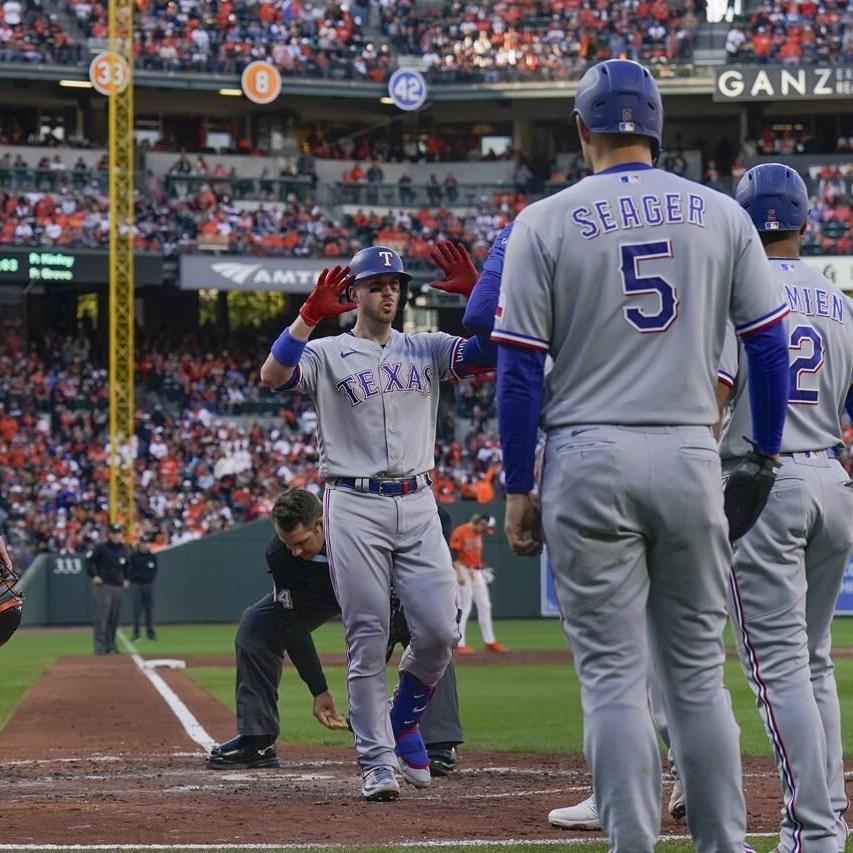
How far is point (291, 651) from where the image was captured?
29.7 ft

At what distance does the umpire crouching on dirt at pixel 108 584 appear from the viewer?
2339cm

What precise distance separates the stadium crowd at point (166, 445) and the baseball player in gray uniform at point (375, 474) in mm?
24874

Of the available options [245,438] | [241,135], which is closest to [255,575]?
[245,438]

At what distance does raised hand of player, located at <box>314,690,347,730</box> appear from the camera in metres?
8.44

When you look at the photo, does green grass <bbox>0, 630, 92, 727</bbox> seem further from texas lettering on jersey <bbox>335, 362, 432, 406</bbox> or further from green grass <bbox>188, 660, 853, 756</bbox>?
texas lettering on jersey <bbox>335, 362, 432, 406</bbox>

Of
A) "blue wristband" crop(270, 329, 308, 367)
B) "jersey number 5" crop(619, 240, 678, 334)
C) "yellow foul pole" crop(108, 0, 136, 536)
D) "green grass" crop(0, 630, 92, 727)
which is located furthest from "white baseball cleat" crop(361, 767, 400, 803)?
"yellow foul pole" crop(108, 0, 136, 536)

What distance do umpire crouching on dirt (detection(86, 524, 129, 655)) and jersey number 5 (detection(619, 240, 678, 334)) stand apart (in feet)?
63.7

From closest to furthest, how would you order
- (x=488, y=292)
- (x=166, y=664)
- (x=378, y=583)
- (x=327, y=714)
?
(x=488, y=292) < (x=378, y=583) < (x=327, y=714) < (x=166, y=664)

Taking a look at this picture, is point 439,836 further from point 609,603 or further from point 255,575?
point 255,575

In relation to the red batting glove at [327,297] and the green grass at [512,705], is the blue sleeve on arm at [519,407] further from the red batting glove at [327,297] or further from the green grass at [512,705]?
the green grass at [512,705]

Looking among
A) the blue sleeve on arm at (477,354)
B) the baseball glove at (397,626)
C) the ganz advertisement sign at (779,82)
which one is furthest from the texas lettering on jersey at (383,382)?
the ganz advertisement sign at (779,82)

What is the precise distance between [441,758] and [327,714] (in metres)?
0.61

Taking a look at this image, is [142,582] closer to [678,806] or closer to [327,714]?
[327,714]

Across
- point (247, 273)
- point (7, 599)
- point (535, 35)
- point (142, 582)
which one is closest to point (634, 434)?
point (7, 599)
